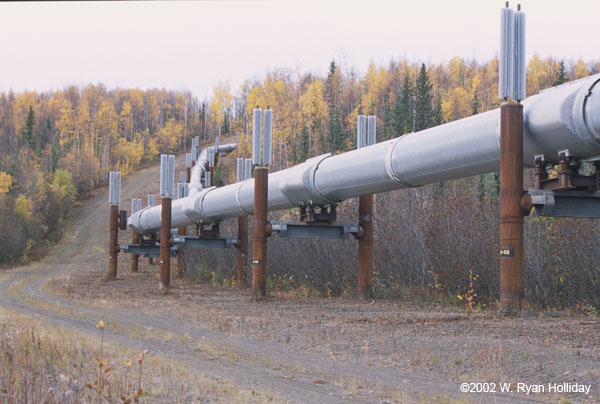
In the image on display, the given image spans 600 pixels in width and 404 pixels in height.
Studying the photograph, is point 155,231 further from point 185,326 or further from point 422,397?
point 422,397

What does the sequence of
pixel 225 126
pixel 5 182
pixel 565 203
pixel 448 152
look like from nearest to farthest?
1. pixel 565 203
2. pixel 448 152
3. pixel 5 182
4. pixel 225 126

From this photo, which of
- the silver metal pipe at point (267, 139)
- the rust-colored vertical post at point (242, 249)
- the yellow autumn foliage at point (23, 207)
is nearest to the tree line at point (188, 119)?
the yellow autumn foliage at point (23, 207)

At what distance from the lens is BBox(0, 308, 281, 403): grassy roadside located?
6.50m

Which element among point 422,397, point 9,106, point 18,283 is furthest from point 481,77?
point 422,397

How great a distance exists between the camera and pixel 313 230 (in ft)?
65.0

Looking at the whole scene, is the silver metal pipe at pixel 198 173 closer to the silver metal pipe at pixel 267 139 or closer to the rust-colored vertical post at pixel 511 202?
the silver metal pipe at pixel 267 139

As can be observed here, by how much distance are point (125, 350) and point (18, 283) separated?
2558 centimetres

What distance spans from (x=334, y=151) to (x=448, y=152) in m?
61.6

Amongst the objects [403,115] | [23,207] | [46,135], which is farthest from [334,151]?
[46,135]

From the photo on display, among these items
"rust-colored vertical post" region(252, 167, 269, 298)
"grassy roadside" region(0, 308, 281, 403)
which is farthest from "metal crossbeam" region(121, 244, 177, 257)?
"grassy roadside" region(0, 308, 281, 403)

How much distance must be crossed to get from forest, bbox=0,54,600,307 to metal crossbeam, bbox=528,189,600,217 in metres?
5.49

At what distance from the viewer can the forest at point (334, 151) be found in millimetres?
19484

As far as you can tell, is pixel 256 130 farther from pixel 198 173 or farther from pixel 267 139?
pixel 198 173

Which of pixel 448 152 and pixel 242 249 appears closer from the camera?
pixel 448 152
